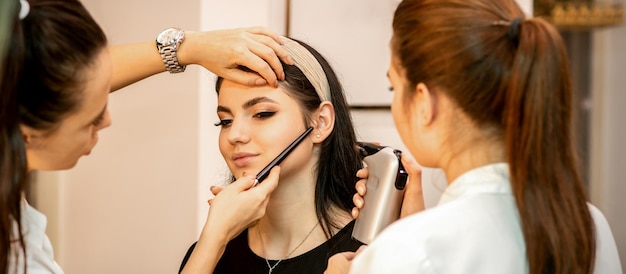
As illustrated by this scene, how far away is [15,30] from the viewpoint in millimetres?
896

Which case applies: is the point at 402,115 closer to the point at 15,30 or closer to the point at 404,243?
the point at 404,243

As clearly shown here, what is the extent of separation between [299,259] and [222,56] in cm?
44

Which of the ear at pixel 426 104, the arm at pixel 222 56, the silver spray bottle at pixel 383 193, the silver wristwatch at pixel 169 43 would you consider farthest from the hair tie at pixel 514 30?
the silver wristwatch at pixel 169 43

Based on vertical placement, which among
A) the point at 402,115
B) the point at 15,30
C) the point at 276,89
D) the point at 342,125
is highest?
the point at 15,30

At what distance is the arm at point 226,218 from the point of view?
137 centimetres

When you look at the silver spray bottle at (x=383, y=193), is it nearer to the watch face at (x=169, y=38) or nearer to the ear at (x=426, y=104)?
the ear at (x=426, y=104)

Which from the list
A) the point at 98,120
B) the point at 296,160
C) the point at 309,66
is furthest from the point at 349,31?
the point at 98,120

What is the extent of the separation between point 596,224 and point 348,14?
1.20 metres

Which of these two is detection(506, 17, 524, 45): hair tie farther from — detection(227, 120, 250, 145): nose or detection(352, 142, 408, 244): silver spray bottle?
detection(227, 120, 250, 145): nose

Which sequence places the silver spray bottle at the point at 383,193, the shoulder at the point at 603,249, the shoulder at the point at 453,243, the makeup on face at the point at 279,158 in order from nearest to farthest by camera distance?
1. the shoulder at the point at 453,243
2. the shoulder at the point at 603,249
3. the silver spray bottle at the point at 383,193
4. the makeup on face at the point at 279,158

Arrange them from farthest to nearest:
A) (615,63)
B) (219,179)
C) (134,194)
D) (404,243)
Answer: (615,63) → (134,194) → (219,179) → (404,243)

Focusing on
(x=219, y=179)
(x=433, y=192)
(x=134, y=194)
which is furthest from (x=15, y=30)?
(x=433, y=192)

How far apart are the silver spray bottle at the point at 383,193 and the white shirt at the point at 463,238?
0.38 metres

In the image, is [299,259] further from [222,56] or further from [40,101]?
[40,101]
